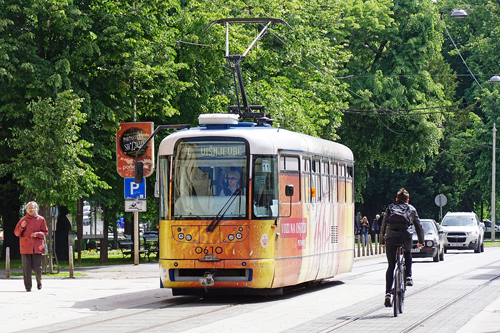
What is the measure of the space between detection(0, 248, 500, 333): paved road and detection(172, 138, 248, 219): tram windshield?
1.56 metres

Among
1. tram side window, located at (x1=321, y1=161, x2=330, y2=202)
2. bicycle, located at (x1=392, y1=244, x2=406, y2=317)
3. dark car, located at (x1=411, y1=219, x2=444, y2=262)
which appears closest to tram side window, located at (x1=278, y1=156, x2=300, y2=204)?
tram side window, located at (x1=321, y1=161, x2=330, y2=202)

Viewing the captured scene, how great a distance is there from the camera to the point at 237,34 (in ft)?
107

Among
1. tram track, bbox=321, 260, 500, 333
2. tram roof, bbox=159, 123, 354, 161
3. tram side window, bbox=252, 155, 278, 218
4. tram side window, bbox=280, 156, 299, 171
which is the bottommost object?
tram track, bbox=321, 260, 500, 333

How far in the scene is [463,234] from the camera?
39875 millimetres

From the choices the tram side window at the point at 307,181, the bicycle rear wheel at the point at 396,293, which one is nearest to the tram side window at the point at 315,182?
the tram side window at the point at 307,181

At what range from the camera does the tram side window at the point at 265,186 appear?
15367 mm

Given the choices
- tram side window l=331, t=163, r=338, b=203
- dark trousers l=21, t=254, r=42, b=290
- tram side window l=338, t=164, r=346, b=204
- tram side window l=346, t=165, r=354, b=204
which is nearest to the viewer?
dark trousers l=21, t=254, r=42, b=290

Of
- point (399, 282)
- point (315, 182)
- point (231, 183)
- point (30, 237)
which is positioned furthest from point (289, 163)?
point (30, 237)

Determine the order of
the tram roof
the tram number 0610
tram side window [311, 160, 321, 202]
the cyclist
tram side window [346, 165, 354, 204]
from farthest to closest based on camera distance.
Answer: tram side window [346, 165, 354, 204] < tram side window [311, 160, 321, 202] < the tram roof < the tram number 0610 < the cyclist

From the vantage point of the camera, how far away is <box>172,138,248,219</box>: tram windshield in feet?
50.1

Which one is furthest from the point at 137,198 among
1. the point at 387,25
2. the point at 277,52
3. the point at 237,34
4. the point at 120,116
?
the point at 387,25

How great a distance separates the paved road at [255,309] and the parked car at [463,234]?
1884 centimetres

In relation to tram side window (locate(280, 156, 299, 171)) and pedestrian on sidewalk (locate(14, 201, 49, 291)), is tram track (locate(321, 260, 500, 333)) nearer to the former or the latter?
tram side window (locate(280, 156, 299, 171))

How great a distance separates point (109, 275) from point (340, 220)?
7.66m
